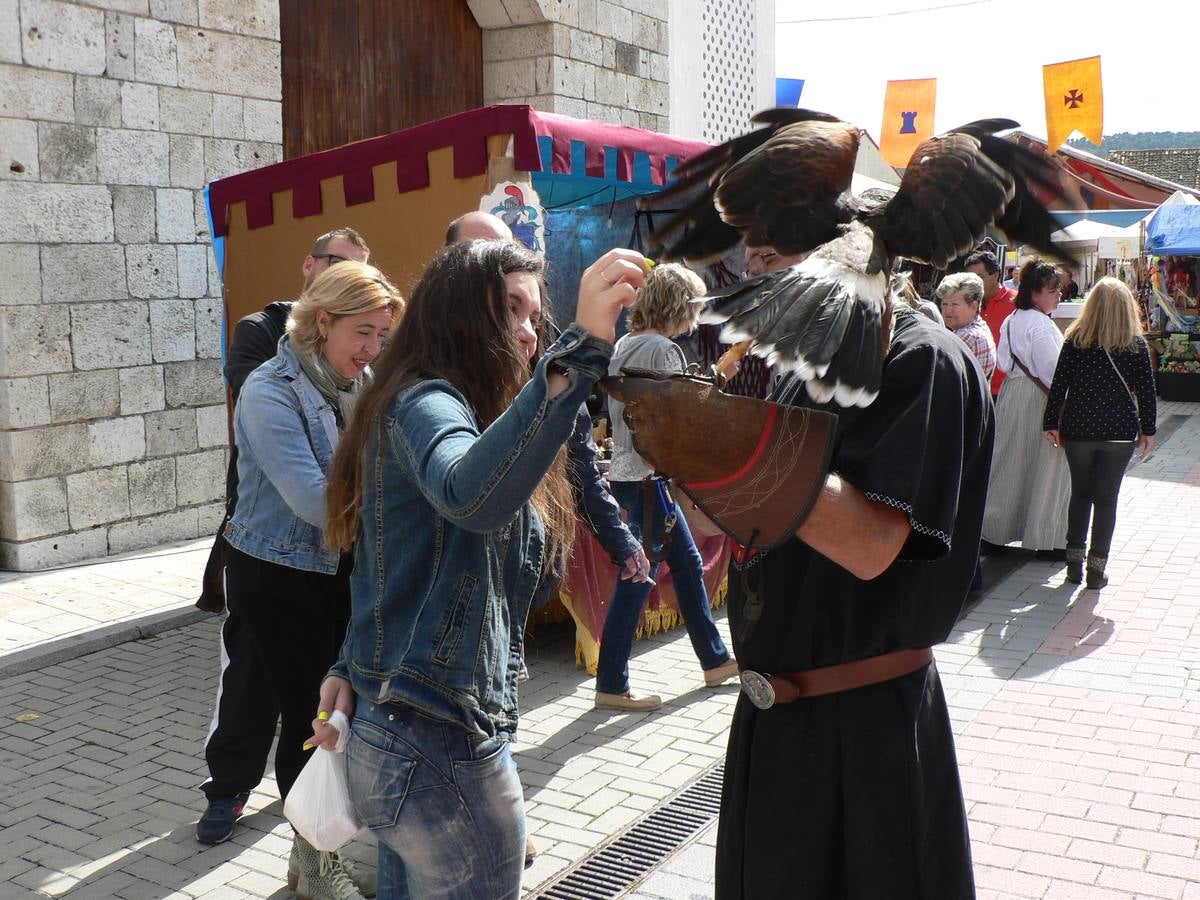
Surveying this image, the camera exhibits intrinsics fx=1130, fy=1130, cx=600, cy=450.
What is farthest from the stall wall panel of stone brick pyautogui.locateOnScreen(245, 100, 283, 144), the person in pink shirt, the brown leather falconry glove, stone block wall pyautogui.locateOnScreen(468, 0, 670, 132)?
the brown leather falconry glove

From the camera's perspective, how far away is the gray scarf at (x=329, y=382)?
3270 millimetres

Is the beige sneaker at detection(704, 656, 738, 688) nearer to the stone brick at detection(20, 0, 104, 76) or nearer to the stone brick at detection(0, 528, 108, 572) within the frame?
the stone brick at detection(0, 528, 108, 572)

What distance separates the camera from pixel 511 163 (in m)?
5.38

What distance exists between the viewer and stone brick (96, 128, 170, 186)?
6930mm

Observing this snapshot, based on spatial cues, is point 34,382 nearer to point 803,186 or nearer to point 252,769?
point 252,769

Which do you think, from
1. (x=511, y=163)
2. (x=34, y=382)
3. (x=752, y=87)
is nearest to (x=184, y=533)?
(x=34, y=382)

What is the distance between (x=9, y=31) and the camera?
6.38 meters

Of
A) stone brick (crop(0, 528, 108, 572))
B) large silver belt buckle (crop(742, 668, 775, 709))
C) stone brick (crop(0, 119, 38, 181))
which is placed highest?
stone brick (crop(0, 119, 38, 181))

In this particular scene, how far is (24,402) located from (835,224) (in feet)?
19.6

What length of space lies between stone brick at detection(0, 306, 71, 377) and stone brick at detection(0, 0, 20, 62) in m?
1.42

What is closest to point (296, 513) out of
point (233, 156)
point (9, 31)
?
point (9, 31)

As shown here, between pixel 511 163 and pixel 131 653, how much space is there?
3048 mm

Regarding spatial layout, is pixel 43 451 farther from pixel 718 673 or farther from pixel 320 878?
pixel 320 878

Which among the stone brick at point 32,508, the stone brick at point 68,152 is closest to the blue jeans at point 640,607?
the stone brick at point 32,508
